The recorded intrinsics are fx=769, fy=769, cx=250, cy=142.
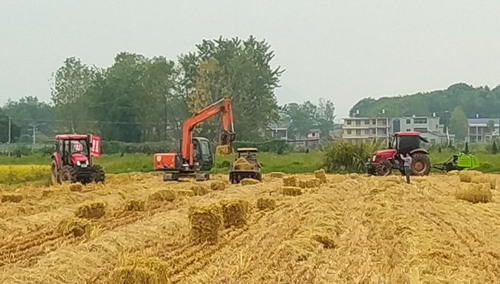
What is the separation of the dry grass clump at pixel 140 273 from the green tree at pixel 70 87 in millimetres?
90214

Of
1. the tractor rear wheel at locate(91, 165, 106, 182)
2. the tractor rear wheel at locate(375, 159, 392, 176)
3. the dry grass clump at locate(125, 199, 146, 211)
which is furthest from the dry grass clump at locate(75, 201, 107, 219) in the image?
the tractor rear wheel at locate(375, 159, 392, 176)

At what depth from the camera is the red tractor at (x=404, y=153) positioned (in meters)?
32.6

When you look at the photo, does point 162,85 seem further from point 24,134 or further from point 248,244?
point 248,244

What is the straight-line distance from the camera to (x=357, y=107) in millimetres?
167125

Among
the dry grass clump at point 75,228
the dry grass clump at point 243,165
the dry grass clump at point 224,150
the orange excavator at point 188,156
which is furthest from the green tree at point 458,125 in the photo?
the dry grass clump at point 75,228

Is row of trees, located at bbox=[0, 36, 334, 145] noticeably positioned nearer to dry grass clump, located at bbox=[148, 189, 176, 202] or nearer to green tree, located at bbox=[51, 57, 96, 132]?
green tree, located at bbox=[51, 57, 96, 132]

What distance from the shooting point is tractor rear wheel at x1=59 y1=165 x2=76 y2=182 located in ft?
94.9

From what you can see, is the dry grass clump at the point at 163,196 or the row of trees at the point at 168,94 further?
the row of trees at the point at 168,94

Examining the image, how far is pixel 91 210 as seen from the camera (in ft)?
54.7

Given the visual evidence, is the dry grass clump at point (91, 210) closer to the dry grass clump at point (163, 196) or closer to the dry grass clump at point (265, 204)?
the dry grass clump at point (265, 204)

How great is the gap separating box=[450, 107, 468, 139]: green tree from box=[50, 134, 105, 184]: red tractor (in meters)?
100

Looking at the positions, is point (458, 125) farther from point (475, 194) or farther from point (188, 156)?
point (475, 194)

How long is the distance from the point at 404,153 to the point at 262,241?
21577 millimetres

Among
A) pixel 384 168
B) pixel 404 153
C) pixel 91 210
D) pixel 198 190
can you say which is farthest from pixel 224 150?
pixel 91 210
